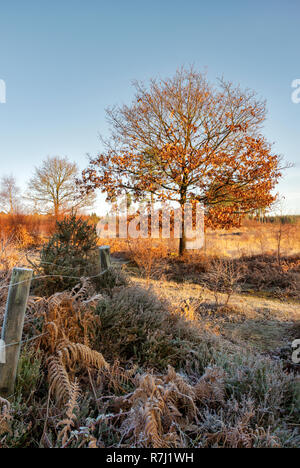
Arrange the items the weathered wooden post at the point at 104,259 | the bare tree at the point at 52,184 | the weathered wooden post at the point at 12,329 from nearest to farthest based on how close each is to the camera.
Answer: the weathered wooden post at the point at 12,329 → the weathered wooden post at the point at 104,259 → the bare tree at the point at 52,184

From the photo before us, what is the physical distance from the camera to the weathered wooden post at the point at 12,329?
9.10 feet

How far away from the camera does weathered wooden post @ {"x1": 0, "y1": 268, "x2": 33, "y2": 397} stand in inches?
109

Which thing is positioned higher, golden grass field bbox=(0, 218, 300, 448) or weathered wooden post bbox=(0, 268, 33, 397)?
weathered wooden post bbox=(0, 268, 33, 397)

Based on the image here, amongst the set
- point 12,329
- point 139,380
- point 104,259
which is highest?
point 104,259

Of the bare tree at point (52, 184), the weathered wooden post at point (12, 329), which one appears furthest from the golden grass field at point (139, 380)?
the bare tree at point (52, 184)

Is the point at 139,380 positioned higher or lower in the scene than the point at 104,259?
lower

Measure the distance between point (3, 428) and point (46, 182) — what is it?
A: 28.6 meters

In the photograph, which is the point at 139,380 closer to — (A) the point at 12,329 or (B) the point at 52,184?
(A) the point at 12,329

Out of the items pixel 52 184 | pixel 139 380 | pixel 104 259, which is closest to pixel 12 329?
pixel 139 380

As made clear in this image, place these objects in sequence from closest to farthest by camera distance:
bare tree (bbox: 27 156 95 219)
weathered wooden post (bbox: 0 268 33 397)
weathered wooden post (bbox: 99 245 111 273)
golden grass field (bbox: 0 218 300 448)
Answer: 1. golden grass field (bbox: 0 218 300 448)
2. weathered wooden post (bbox: 0 268 33 397)
3. weathered wooden post (bbox: 99 245 111 273)
4. bare tree (bbox: 27 156 95 219)

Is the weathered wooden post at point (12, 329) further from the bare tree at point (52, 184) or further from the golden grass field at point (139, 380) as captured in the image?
the bare tree at point (52, 184)

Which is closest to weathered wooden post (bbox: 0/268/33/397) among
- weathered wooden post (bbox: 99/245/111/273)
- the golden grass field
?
the golden grass field

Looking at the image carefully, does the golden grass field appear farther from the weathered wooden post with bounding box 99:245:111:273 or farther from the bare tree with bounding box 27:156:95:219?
the bare tree with bounding box 27:156:95:219

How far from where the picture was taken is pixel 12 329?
9.19ft
